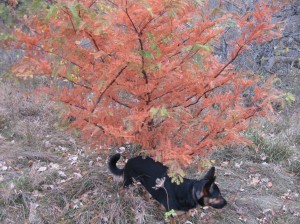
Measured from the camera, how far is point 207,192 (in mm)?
3852

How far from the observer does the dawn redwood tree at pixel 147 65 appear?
10.3 ft

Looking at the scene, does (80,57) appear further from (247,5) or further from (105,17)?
(247,5)

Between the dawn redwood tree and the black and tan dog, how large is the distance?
0.28 m

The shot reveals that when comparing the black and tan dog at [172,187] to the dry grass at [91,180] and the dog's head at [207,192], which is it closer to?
the dog's head at [207,192]

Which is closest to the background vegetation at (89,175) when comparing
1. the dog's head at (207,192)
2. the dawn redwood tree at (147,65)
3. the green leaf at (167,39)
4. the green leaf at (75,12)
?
the dog's head at (207,192)

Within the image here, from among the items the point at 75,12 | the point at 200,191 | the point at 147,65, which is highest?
the point at 75,12

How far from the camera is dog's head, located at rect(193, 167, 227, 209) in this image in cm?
379

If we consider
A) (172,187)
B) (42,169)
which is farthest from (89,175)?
(172,187)

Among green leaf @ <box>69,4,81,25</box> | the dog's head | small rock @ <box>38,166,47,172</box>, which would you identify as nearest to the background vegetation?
small rock @ <box>38,166,47,172</box>

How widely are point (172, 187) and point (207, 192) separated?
0.46m

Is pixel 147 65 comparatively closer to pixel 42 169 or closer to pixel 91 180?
pixel 91 180

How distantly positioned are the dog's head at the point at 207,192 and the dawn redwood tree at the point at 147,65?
0.27 metres

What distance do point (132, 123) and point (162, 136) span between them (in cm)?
73

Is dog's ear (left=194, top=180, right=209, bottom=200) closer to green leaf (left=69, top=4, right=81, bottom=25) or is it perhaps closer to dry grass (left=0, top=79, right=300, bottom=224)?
dry grass (left=0, top=79, right=300, bottom=224)
